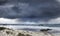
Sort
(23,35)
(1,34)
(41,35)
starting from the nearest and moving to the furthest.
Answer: (1,34), (23,35), (41,35)

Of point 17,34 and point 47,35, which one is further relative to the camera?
point 47,35

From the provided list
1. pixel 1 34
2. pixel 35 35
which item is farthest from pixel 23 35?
pixel 1 34

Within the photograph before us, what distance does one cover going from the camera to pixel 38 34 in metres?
6.22

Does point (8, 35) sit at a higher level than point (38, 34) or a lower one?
lower

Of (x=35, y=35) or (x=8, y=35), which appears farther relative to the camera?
(x=35, y=35)

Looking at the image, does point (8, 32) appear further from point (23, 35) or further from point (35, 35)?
point (35, 35)

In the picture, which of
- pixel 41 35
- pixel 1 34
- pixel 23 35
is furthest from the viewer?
pixel 41 35

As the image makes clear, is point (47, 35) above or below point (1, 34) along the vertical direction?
above

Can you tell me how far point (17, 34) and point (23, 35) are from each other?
11.9 inches

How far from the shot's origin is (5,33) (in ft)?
17.9

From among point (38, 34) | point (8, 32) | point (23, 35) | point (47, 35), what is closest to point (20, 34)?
point (23, 35)

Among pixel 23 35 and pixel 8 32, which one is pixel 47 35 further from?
pixel 8 32

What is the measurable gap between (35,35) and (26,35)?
1.53 ft

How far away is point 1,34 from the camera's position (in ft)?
17.7
